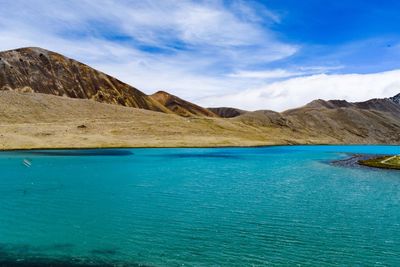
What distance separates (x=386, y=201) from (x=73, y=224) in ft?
96.1

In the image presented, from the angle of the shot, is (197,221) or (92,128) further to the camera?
(92,128)

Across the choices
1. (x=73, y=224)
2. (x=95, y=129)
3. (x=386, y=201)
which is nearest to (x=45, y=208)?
(x=73, y=224)

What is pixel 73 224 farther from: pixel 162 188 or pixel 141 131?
pixel 141 131

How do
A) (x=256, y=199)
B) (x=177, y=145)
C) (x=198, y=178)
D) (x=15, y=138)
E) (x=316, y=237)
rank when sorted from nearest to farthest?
(x=316, y=237) → (x=256, y=199) → (x=198, y=178) → (x=15, y=138) → (x=177, y=145)

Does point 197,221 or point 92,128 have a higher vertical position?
point 92,128

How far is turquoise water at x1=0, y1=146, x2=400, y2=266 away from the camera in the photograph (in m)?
22.8

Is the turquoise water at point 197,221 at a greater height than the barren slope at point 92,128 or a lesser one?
lesser

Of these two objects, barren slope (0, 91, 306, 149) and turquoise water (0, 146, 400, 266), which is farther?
barren slope (0, 91, 306, 149)

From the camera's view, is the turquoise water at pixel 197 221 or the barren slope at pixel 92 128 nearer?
the turquoise water at pixel 197 221

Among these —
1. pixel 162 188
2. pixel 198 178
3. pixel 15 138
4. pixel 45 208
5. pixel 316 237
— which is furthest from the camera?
pixel 15 138

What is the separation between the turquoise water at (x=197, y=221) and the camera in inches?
897

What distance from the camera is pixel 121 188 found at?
4641cm

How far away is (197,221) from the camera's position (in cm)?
3056

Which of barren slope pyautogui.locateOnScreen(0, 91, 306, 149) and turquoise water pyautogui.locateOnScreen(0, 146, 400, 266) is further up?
barren slope pyautogui.locateOnScreen(0, 91, 306, 149)
